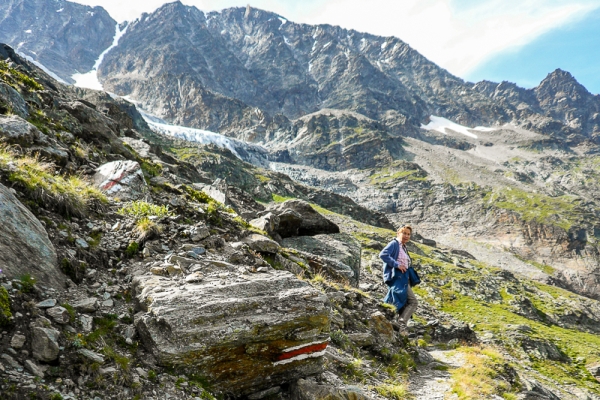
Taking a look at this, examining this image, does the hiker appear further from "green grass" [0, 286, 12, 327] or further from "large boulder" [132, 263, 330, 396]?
"green grass" [0, 286, 12, 327]

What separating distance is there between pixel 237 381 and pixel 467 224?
19650 centimetres

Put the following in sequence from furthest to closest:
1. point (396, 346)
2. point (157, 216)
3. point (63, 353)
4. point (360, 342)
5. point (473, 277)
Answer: point (473, 277)
point (396, 346)
point (360, 342)
point (157, 216)
point (63, 353)

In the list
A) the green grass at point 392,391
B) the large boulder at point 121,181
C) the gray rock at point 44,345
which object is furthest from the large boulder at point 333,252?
the gray rock at point 44,345

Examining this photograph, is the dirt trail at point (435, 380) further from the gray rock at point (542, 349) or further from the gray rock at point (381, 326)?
the gray rock at point (542, 349)

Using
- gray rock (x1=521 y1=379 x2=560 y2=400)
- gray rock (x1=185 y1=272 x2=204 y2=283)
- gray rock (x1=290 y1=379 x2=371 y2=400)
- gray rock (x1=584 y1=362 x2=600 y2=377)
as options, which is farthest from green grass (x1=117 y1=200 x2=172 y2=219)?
gray rock (x1=584 y1=362 x2=600 y2=377)

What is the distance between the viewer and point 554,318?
5378 cm

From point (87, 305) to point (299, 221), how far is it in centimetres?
1519

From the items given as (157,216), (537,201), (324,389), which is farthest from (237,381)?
(537,201)

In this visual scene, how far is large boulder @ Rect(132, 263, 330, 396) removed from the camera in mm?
6238

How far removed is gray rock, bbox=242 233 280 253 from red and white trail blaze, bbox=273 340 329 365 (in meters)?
5.31

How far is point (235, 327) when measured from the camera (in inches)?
262

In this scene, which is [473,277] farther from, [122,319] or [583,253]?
[583,253]

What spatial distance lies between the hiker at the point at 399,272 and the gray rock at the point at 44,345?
10.1 meters

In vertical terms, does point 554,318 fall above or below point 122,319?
below
